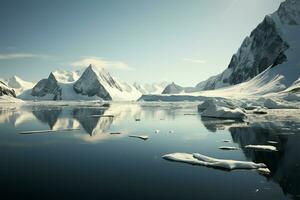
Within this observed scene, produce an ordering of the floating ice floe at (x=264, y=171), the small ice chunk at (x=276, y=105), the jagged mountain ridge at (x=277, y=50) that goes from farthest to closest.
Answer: the jagged mountain ridge at (x=277, y=50) → the small ice chunk at (x=276, y=105) → the floating ice floe at (x=264, y=171)

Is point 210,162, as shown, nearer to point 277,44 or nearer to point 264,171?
point 264,171

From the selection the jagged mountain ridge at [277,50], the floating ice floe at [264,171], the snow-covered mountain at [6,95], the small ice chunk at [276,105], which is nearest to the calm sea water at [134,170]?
the floating ice floe at [264,171]

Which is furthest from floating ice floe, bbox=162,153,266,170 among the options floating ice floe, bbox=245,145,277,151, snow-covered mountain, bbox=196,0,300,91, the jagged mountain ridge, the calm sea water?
snow-covered mountain, bbox=196,0,300,91

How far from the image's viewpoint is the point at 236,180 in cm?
1600

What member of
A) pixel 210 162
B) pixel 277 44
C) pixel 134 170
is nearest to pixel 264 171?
pixel 210 162

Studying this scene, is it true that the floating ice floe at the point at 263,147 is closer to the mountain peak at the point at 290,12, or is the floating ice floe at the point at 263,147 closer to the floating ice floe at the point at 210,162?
the floating ice floe at the point at 210,162

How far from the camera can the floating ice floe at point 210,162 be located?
1827 centimetres

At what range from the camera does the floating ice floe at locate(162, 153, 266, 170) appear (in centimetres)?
1827

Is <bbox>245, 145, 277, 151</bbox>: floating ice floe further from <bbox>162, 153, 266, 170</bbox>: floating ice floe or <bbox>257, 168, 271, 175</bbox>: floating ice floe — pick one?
<bbox>257, 168, 271, 175</bbox>: floating ice floe

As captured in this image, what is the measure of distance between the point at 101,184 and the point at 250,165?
855cm

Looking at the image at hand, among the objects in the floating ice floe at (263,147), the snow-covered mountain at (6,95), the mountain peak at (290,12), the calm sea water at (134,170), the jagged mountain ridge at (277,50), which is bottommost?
the calm sea water at (134,170)

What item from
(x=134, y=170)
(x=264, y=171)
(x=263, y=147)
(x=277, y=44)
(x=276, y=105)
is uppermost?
(x=277, y=44)

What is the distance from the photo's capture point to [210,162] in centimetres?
1925

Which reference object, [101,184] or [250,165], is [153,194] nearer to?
[101,184]
